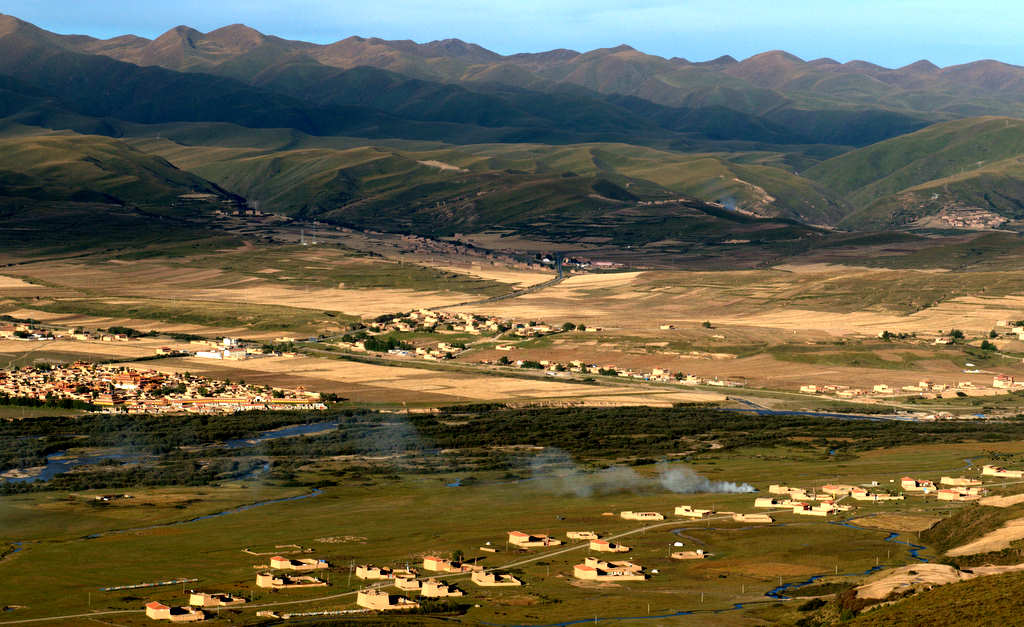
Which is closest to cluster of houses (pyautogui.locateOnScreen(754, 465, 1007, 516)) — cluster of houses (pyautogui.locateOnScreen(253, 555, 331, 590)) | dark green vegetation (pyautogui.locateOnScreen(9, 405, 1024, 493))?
dark green vegetation (pyautogui.locateOnScreen(9, 405, 1024, 493))

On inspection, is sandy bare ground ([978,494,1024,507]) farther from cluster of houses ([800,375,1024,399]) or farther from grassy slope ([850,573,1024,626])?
cluster of houses ([800,375,1024,399])

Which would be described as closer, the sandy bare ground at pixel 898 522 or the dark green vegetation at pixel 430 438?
the sandy bare ground at pixel 898 522

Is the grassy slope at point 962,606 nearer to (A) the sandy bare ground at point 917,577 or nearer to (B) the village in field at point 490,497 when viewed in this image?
(B) the village in field at point 490,497

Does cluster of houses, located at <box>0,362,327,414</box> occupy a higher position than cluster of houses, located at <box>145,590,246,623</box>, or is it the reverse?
cluster of houses, located at <box>145,590,246,623</box>

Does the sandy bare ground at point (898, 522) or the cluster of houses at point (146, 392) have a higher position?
the sandy bare ground at point (898, 522)

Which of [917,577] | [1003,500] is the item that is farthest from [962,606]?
[1003,500]

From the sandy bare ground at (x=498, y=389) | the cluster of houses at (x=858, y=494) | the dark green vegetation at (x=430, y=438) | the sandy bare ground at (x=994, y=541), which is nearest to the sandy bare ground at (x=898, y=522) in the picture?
the cluster of houses at (x=858, y=494)

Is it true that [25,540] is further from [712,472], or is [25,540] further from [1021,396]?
[1021,396]
